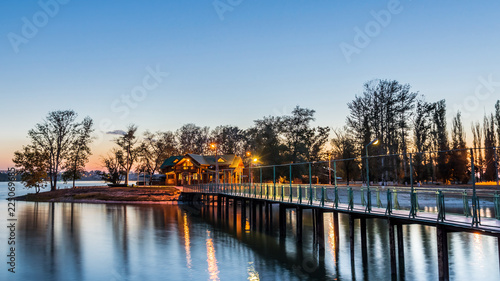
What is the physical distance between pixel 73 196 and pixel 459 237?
62871 millimetres

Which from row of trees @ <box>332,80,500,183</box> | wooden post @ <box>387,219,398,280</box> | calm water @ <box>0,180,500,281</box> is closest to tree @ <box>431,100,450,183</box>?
row of trees @ <box>332,80,500,183</box>

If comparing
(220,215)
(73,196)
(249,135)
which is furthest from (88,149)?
(220,215)

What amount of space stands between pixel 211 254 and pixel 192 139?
73.8 m

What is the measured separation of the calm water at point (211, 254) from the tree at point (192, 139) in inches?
2290

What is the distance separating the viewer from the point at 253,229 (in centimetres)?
3484

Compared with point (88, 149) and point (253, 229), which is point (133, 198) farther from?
point (253, 229)

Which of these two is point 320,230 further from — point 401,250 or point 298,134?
point 298,134

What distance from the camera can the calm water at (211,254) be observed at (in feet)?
65.4

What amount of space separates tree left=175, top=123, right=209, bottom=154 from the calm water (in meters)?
58.2

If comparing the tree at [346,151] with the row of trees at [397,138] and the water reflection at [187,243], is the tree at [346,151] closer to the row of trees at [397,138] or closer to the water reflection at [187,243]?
the row of trees at [397,138]

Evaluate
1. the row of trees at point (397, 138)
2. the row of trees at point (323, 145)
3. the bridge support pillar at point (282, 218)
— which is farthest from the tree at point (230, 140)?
the bridge support pillar at point (282, 218)

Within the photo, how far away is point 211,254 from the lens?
24969mm

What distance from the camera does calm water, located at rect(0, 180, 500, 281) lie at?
19938 mm

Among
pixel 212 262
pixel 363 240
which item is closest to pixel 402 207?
pixel 363 240
